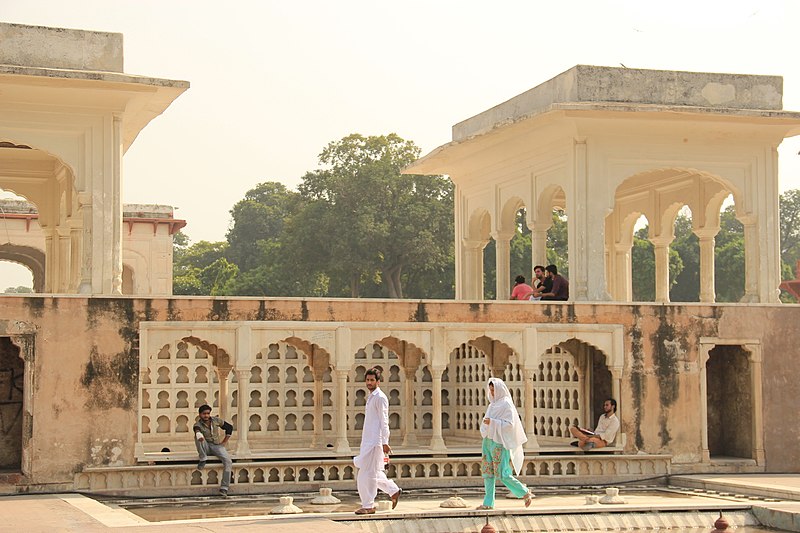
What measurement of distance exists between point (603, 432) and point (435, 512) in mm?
5108

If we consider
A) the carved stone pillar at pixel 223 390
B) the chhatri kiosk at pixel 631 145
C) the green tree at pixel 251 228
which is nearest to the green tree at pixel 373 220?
the green tree at pixel 251 228

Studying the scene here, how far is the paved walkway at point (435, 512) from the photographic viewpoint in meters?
12.3

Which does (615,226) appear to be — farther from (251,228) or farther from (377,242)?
(251,228)

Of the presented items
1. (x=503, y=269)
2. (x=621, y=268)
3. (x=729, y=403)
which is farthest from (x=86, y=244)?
(x=621, y=268)

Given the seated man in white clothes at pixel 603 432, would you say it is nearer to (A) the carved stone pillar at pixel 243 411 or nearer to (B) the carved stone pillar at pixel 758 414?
(B) the carved stone pillar at pixel 758 414

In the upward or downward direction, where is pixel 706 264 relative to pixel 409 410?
upward

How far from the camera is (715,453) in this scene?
19391 mm

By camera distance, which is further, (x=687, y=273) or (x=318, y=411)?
(x=687, y=273)

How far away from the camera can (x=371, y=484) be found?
1342 centimetres

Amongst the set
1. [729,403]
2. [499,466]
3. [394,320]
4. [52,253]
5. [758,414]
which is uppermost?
[52,253]

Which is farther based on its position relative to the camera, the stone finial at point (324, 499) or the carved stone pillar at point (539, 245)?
the carved stone pillar at point (539, 245)

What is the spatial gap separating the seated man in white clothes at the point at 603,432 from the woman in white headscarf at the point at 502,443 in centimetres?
391

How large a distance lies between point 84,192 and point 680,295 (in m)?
42.4

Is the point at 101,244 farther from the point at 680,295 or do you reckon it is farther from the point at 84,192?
the point at 680,295
